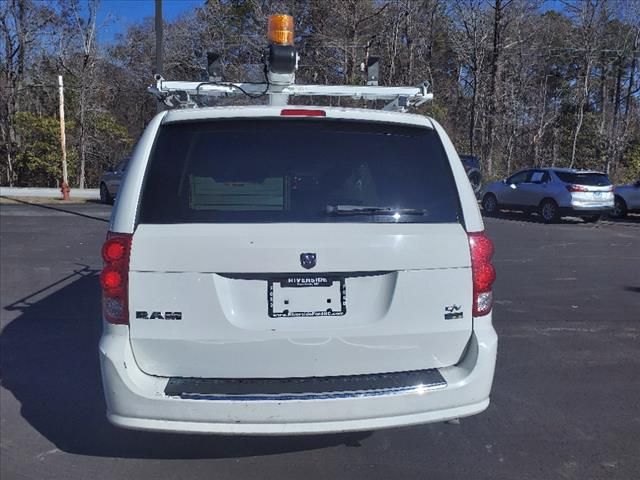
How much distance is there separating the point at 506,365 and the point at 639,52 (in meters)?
35.9

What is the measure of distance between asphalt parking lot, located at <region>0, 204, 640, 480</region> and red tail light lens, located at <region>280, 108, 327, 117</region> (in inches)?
74.8

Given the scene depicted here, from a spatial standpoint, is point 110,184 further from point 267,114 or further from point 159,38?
point 267,114

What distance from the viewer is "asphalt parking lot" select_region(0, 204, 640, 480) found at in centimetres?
342

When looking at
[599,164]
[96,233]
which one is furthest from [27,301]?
[599,164]

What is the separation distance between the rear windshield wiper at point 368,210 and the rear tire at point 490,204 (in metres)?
17.3

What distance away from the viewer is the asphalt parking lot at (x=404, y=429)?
3.42 meters

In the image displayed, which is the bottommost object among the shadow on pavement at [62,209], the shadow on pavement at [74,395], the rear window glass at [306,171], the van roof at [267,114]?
the shadow on pavement at [74,395]

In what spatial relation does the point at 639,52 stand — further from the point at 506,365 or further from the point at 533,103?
the point at 506,365

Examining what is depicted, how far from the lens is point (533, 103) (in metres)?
39.8

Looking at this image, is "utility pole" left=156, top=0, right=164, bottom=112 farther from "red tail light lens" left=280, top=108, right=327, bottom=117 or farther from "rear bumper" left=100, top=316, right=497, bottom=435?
"rear bumper" left=100, top=316, right=497, bottom=435

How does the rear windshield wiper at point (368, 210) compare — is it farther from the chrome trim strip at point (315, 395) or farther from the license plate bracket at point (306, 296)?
the chrome trim strip at point (315, 395)

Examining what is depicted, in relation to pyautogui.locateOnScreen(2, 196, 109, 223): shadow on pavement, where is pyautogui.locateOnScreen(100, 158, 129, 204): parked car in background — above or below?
above

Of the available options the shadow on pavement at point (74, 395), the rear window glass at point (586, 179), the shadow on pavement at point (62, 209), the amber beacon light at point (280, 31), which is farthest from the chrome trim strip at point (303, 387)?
the rear window glass at point (586, 179)

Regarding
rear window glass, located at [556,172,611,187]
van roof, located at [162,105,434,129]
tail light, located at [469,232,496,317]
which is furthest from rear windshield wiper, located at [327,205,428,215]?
rear window glass, located at [556,172,611,187]
